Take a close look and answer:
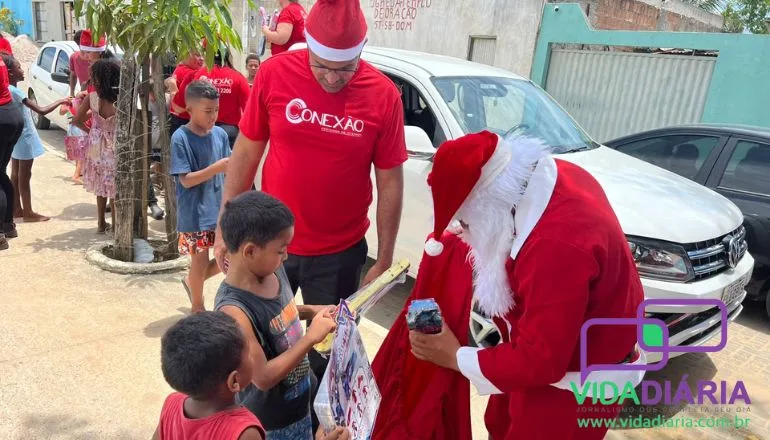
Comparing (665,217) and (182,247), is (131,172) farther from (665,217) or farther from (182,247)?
(665,217)

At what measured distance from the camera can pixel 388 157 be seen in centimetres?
259

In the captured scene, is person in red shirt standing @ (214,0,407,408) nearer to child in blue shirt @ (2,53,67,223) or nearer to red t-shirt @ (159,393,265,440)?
red t-shirt @ (159,393,265,440)

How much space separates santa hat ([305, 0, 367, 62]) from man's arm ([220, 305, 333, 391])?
1.16m

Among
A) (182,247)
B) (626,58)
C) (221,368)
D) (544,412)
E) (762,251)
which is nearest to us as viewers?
(221,368)

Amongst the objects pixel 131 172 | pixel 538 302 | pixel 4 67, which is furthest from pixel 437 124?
pixel 4 67

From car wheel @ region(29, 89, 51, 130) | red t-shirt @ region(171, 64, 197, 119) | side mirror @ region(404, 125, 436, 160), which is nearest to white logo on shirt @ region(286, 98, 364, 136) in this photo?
side mirror @ region(404, 125, 436, 160)

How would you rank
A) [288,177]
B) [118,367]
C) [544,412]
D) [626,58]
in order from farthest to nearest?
1. [626,58]
2. [118,367]
3. [288,177]
4. [544,412]

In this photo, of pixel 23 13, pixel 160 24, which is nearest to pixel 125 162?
pixel 160 24

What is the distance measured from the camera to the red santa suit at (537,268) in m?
1.45

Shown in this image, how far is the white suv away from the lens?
10.8 ft

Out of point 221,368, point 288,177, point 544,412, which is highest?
point 288,177

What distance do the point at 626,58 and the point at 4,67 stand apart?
854 cm

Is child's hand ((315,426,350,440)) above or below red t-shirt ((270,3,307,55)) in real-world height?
below

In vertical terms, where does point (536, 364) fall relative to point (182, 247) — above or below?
above
